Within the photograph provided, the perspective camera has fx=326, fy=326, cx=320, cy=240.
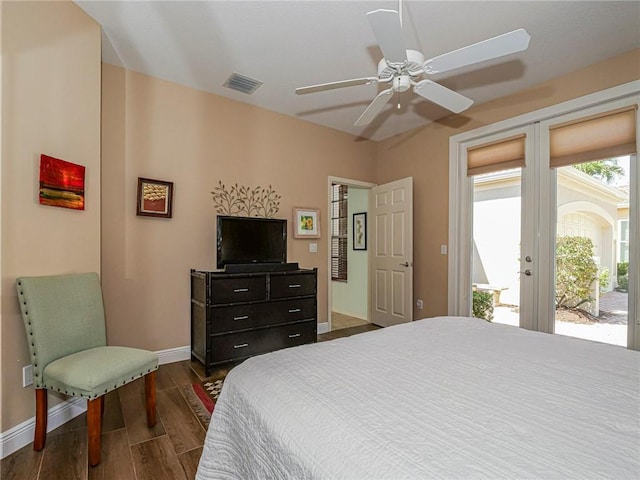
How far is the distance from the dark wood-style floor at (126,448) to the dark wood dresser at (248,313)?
23.9 inches

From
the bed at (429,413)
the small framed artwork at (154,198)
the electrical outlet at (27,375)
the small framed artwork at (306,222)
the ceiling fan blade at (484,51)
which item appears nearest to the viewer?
the bed at (429,413)

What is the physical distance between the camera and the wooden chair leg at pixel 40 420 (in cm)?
182

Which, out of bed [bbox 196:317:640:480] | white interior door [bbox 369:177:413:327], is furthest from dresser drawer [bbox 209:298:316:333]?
bed [bbox 196:317:640:480]

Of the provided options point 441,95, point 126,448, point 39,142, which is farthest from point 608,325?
point 39,142

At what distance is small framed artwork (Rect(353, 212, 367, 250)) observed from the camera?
17.3ft

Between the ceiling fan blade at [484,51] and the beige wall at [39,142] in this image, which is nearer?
the ceiling fan blade at [484,51]

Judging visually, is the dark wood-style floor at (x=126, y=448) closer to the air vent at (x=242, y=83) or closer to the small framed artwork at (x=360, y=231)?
the air vent at (x=242, y=83)

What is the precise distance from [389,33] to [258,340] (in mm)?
2672

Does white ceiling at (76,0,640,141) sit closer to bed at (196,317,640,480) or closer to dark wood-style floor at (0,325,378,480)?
bed at (196,317,640,480)

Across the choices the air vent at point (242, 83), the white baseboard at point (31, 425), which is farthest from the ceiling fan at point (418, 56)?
the white baseboard at point (31, 425)

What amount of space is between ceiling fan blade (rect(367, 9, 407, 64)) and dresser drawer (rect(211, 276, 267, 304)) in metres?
2.15

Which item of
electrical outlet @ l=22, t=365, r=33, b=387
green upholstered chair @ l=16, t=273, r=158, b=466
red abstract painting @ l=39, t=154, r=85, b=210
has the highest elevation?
red abstract painting @ l=39, t=154, r=85, b=210

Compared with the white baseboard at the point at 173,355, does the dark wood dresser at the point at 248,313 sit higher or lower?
higher

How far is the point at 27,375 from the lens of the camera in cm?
192
